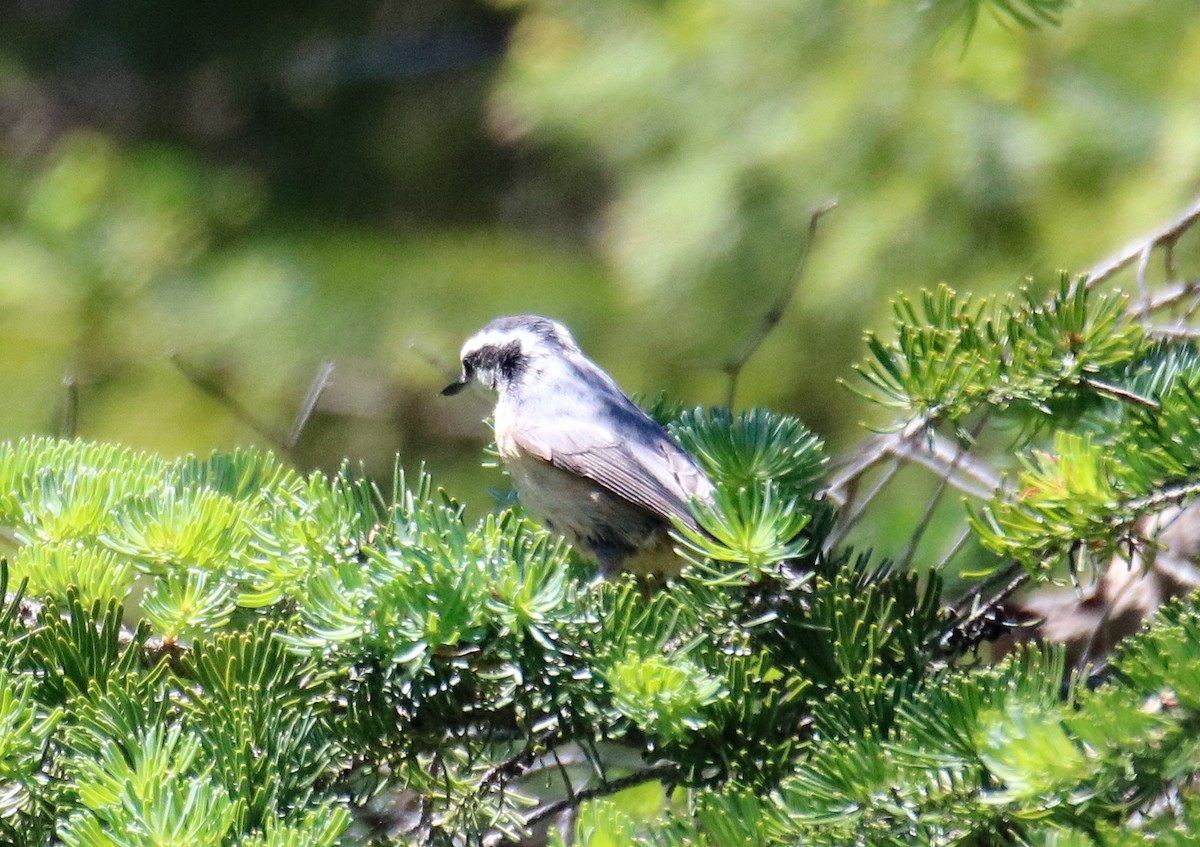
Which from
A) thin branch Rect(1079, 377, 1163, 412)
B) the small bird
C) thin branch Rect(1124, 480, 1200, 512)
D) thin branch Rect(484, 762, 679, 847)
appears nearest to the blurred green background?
the small bird

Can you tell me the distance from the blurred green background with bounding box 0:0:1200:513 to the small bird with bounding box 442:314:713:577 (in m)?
0.29

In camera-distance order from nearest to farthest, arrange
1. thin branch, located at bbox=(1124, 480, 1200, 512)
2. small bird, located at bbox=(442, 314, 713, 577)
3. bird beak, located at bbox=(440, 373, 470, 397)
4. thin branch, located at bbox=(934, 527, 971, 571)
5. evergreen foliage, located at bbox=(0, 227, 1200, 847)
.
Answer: evergreen foliage, located at bbox=(0, 227, 1200, 847), thin branch, located at bbox=(1124, 480, 1200, 512), thin branch, located at bbox=(934, 527, 971, 571), small bird, located at bbox=(442, 314, 713, 577), bird beak, located at bbox=(440, 373, 470, 397)

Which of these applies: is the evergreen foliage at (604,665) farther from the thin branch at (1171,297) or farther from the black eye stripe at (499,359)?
the black eye stripe at (499,359)

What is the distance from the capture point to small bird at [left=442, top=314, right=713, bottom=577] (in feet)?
7.68

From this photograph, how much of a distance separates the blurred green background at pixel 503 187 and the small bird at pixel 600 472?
0.94 ft

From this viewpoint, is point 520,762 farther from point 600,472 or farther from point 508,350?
point 508,350

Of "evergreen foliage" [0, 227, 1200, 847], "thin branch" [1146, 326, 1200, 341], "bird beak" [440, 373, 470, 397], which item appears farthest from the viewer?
"bird beak" [440, 373, 470, 397]

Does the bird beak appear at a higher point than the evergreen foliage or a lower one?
higher

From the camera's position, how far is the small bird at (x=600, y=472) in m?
2.34

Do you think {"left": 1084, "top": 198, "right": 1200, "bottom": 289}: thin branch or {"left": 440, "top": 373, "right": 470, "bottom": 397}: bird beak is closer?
{"left": 1084, "top": 198, "right": 1200, "bottom": 289}: thin branch

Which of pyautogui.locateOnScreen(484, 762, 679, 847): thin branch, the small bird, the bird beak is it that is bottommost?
pyautogui.locateOnScreen(484, 762, 679, 847): thin branch

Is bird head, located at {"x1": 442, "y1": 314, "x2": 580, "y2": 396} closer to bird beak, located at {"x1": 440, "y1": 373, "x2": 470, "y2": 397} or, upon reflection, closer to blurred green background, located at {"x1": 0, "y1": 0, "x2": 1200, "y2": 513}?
bird beak, located at {"x1": 440, "y1": 373, "x2": 470, "y2": 397}

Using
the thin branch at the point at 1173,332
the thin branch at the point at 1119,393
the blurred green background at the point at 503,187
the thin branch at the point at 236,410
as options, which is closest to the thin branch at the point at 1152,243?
the thin branch at the point at 1173,332

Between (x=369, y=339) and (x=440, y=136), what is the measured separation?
79.2 inches
